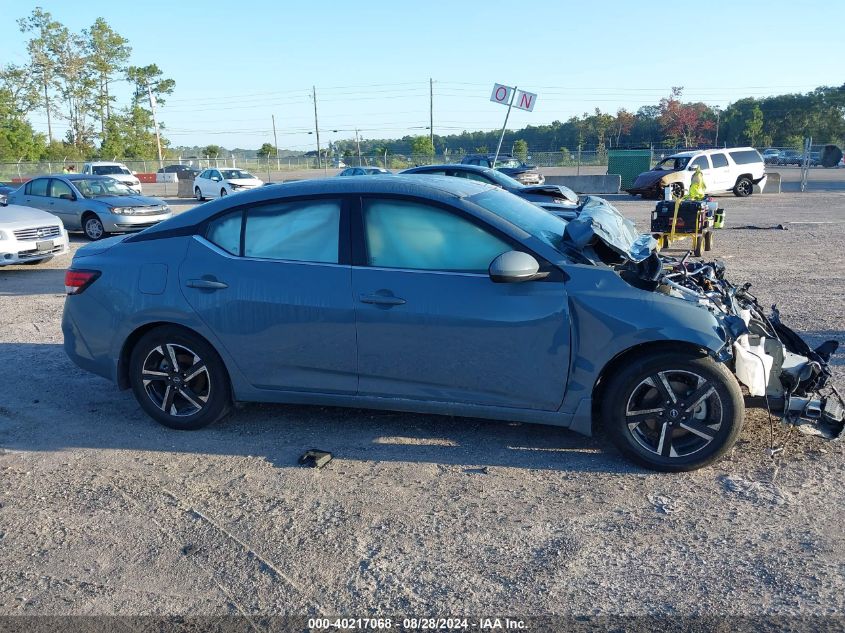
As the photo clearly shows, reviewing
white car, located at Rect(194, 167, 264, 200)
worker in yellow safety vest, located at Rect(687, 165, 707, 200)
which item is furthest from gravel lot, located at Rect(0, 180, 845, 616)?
white car, located at Rect(194, 167, 264, 200)

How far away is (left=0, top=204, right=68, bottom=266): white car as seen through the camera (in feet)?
35.8

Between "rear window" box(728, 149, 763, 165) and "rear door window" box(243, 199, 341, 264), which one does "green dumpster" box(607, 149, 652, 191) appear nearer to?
"rear window" box(728, 149, 763, 165)

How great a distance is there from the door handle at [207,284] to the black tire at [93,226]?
41.3ft

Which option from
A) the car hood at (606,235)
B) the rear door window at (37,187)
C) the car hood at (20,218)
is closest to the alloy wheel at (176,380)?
the car hood at (606,235)

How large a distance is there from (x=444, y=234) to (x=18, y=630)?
2879mm

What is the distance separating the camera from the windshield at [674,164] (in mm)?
26000

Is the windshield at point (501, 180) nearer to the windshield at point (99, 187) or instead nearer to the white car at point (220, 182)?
the windshield at point (99, 187)

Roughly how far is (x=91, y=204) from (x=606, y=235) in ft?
47.4

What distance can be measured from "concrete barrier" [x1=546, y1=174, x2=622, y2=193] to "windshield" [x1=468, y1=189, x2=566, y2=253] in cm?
2712

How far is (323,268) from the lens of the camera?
449 centimetres

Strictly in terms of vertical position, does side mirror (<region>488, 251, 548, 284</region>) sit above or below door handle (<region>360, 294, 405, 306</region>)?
above

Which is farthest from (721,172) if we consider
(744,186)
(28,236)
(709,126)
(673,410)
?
(709,126)

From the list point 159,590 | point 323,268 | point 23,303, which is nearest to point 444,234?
point 323,268

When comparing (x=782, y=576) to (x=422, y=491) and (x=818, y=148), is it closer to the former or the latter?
(x=422, y=491)
